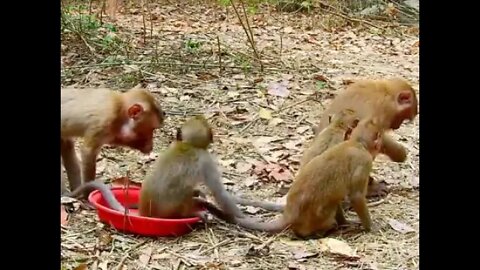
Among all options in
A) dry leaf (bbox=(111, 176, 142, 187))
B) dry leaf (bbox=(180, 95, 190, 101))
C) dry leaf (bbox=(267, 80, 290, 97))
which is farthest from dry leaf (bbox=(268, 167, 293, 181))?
dry leaf (bbox=(267, 80, 290, 97))

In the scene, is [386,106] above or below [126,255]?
above

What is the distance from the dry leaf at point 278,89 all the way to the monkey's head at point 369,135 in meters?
1.44

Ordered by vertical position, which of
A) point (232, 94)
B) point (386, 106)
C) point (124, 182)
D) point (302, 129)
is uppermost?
point (386, 106)

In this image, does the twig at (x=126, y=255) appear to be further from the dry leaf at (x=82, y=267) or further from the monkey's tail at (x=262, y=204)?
the monkey's tail at (x=262, y=204)

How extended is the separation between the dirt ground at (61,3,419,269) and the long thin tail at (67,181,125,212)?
8 cm

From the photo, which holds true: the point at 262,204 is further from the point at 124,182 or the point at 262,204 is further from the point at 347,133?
the point at 124,182

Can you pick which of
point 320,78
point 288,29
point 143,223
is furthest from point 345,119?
point 288,29

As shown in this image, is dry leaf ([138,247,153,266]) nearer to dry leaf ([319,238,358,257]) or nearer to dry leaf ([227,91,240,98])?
dry leaf ([319,238,358,257])

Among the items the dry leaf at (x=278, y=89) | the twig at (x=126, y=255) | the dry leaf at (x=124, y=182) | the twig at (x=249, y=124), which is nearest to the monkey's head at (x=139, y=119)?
the dry leaf at (x=124, y=182)

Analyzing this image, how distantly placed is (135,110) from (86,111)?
0.20 metres

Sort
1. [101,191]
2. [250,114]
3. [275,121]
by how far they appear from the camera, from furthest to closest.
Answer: [250,114], [275,121], [101,191]

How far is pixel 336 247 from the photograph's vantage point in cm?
267
